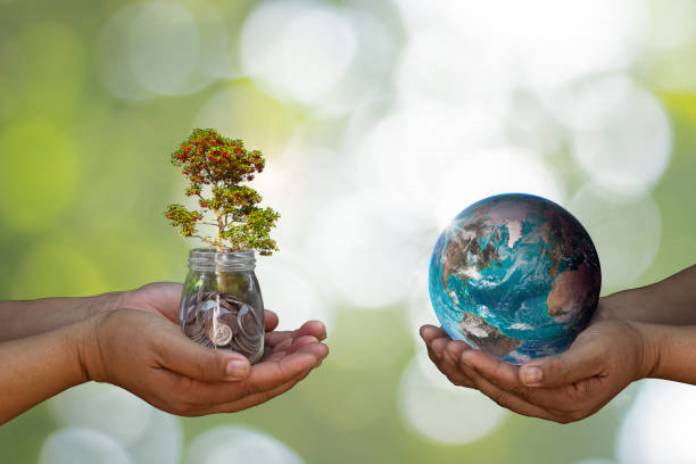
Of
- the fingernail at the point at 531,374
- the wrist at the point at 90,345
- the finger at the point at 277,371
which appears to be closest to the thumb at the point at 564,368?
the fingernail at the point at 531,374

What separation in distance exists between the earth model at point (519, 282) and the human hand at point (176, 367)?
63 centimetres

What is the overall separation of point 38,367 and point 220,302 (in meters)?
0.66

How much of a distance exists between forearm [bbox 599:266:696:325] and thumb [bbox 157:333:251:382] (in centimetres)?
183

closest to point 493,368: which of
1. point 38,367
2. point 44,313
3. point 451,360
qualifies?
point 451,360

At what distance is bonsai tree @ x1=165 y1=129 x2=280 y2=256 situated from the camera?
2.67m

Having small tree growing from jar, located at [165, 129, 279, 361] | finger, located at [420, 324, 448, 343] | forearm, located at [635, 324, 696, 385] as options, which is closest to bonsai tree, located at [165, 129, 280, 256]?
small tree growing from jar, located at [165, 129, 279, 361]

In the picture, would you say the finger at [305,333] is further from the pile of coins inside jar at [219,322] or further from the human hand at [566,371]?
the human hand at [566,371]

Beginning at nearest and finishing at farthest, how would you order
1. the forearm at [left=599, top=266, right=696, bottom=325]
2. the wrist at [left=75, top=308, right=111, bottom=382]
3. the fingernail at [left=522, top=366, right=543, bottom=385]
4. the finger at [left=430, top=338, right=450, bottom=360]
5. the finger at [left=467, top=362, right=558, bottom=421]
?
the fingernail at [left=522, top=366, right=543, bottom=385], the wrist at [left=75, top=308, right=111, bottom=382], the finger at [left=467, top=362, right=558, bottom=421], the finger at [left=430, top=338, right=450, bottom=360], the forearm at [left=599, top=266, right=696, bottom=325]

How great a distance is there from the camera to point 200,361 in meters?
2.24

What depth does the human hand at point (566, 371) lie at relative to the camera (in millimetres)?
2379

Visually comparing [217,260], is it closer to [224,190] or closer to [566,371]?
[224,190]

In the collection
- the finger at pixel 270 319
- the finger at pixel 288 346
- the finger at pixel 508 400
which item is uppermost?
the finger at pixel 270 319

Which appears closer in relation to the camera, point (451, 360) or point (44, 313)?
point (451, 360)

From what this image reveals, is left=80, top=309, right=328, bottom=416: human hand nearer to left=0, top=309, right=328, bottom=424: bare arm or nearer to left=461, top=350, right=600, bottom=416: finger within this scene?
left=0, top=309, right=328, bottom=424: bare arm
